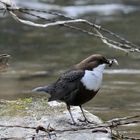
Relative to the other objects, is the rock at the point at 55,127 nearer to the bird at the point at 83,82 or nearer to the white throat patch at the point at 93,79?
the bird at the point at 83,82

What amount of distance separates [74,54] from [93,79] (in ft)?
19.9

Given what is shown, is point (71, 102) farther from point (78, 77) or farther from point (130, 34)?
point (130, 34)

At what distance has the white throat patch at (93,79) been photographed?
5.04 metres

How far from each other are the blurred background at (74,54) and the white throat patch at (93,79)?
0.88 m

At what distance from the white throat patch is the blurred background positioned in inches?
34.6

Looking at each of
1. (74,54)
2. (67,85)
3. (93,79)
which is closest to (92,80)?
(93,79)

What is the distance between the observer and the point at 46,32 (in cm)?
1356

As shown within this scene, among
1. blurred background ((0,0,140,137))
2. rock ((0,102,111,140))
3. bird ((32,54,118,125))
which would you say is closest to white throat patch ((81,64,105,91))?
bird ((32,54,118,125))

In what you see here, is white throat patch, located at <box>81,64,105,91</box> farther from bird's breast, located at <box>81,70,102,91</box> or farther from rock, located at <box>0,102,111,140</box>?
rock, located at <box>0,102,111,140</box>

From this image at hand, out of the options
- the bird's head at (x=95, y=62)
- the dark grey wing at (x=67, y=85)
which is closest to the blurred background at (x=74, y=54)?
the dark grey wing at (x=67, y=85)

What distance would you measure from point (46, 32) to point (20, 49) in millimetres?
1872

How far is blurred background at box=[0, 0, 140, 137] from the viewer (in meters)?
7.89

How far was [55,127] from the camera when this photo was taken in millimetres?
5188

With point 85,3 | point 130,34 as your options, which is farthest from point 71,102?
point 85,3
